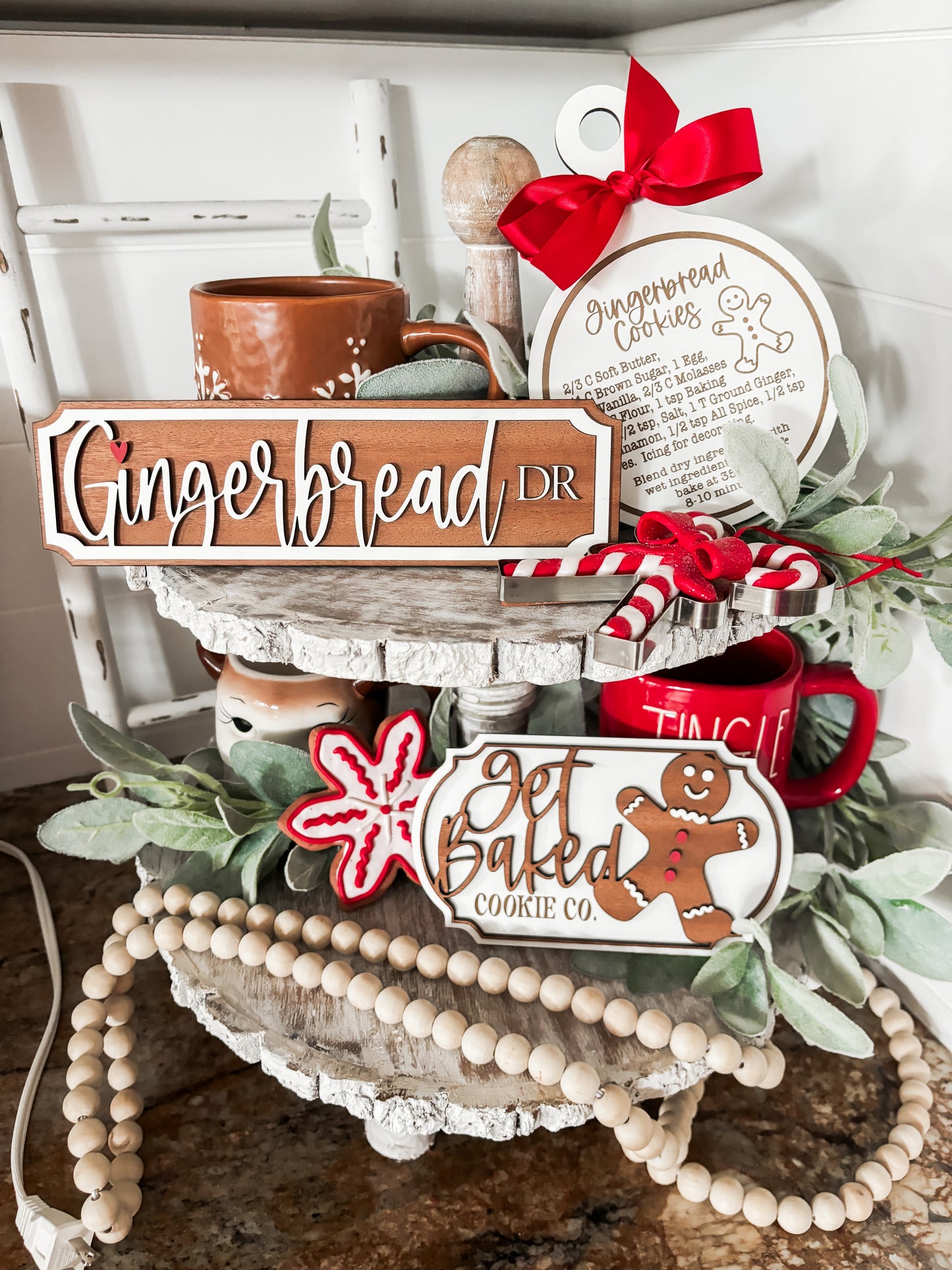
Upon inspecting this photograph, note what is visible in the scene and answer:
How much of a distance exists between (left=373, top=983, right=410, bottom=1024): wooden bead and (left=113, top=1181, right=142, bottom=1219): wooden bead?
204 mm

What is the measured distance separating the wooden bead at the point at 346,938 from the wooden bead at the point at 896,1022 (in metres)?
0.43

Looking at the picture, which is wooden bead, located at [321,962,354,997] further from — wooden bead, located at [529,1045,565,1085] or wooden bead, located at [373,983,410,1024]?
wooden bead, located at [529,1045,565,1085]

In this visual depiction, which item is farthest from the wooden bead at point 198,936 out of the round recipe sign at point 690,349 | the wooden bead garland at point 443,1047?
the round recipe sign at point 690,349

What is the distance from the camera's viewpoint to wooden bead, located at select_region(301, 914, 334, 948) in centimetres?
67

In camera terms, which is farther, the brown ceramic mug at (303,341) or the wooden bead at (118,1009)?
the wooden bead at (118,1009)

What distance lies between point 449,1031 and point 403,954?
0.08 metres

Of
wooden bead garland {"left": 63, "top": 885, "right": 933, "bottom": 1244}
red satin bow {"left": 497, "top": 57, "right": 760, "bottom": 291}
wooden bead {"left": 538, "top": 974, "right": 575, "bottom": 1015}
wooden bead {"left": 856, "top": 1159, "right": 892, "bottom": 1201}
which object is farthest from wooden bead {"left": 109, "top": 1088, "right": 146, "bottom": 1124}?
red satin bow {"left": 497, "top": 57, "right": 760, "bottom": 291}

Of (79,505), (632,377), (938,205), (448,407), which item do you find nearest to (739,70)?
(938,205)

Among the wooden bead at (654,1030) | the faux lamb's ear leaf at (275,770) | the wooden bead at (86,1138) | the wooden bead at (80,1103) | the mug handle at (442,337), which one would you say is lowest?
the wooden bead at (86,1138)

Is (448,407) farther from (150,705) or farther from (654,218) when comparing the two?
(150,705)

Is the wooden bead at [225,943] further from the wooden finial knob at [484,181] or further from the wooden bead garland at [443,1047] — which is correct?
the wooden finial knob at [484,181]

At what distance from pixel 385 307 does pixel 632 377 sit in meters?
0.17

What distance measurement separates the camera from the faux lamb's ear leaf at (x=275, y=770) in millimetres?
686

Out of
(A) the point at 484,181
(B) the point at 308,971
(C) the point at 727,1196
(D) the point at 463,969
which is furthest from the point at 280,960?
(A) the point at 484,181
